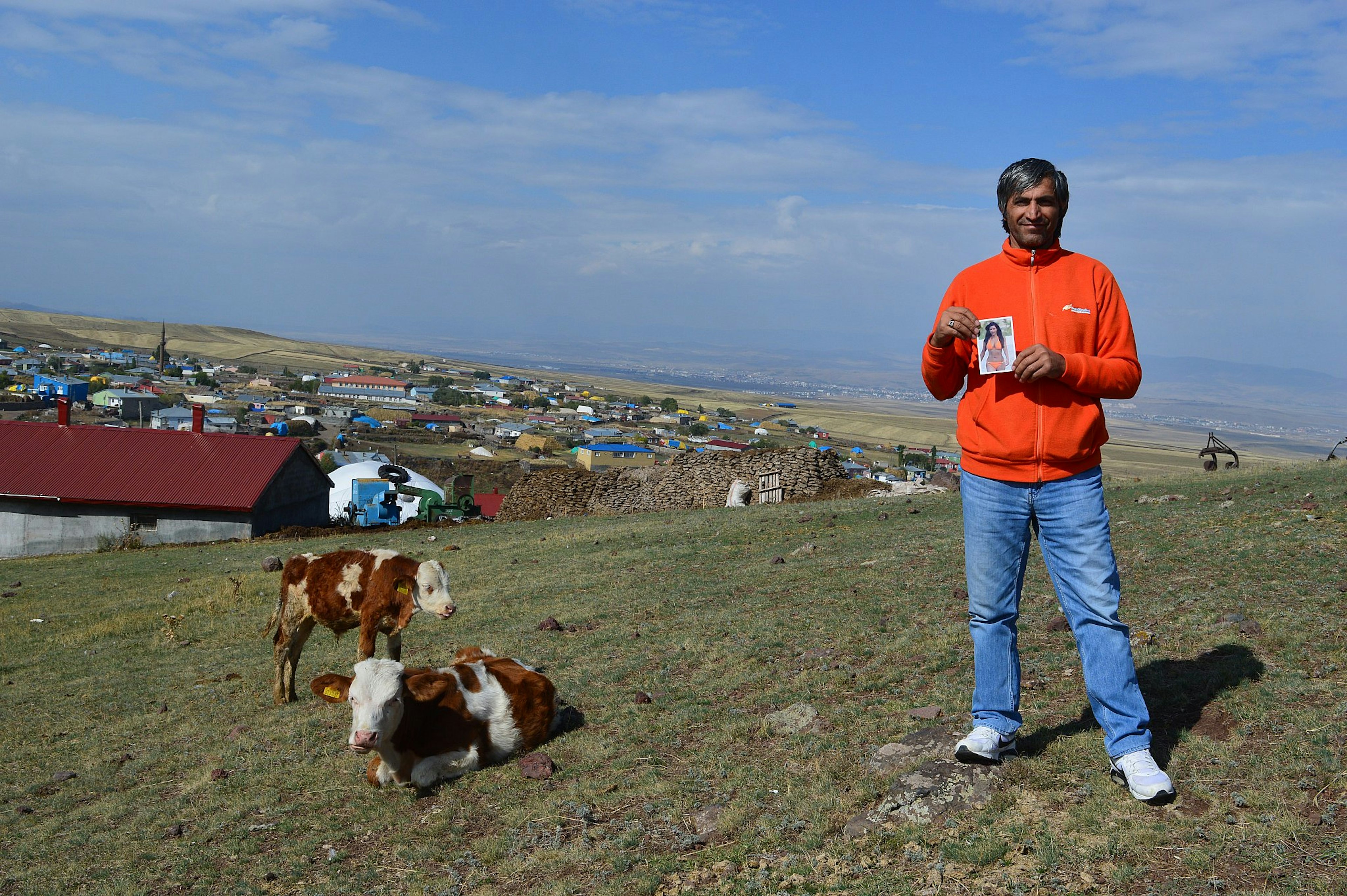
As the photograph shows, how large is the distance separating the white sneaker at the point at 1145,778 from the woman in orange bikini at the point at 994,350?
6.64 ft

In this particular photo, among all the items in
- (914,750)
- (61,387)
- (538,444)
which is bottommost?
(538,444)

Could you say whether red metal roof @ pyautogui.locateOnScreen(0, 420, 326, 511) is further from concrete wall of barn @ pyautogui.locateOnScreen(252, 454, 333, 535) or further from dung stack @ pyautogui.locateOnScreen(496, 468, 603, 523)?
dung stack @ pyautogui.locateOnScreen(496, 468, 603, 523)

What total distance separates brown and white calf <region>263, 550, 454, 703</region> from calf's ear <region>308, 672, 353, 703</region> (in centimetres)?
117

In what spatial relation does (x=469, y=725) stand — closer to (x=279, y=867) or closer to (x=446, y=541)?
(x=279, y=867)

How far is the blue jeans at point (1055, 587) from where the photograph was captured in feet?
15.3

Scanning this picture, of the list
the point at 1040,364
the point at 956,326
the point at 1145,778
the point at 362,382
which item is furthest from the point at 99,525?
the point at 362,382

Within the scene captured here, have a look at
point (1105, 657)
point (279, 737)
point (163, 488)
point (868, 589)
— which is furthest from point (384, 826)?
point (163, 488)

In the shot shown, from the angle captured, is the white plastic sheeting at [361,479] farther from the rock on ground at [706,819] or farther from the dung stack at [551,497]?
the rock on ground at [706,819]

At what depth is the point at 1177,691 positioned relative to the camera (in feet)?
19.5

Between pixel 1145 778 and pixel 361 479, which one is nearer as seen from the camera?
pixel 1145 778

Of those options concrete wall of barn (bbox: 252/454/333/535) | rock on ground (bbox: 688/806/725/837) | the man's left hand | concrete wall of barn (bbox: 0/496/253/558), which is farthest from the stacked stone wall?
the man's left hand

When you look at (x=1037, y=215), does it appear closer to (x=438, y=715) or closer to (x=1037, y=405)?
(x=1037, y=405)

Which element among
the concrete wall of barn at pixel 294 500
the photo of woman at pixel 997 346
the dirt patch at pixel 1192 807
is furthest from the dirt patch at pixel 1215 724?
the concrete wall of barn at pixel 294 500

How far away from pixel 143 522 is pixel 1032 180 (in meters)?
35.4
